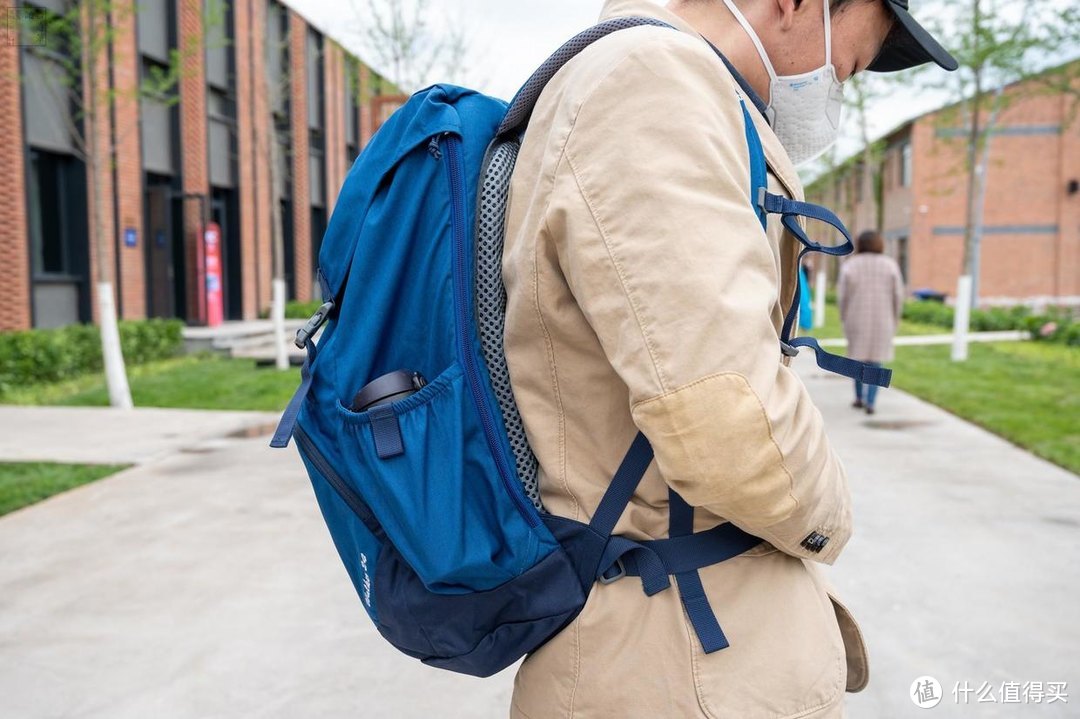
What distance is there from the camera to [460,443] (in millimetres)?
1204

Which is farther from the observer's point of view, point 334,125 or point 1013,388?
point 334,125

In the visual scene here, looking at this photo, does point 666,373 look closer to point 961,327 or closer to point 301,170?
point 961,327

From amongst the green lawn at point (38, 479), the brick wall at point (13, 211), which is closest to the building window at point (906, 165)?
the brick wall at point (13, 211)

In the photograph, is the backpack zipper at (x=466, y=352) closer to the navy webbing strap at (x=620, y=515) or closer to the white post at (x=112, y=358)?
the navy webbing strap at (x=620, y=515)

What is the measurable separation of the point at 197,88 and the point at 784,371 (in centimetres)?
2008

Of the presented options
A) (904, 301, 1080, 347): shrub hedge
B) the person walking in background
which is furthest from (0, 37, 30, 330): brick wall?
(904, 301, 1080, 347): shrub hedge

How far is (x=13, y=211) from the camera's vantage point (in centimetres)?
1331

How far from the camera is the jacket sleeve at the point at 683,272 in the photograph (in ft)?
3.48

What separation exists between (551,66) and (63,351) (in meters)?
12.5

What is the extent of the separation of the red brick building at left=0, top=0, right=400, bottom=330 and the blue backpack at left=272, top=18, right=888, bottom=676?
737cm

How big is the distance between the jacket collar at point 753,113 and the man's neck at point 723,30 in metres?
0.07

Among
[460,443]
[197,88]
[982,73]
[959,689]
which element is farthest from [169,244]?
[460,443]

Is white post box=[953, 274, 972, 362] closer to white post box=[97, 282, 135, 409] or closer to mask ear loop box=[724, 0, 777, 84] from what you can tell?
white post box=[97, 282, 135, 409]

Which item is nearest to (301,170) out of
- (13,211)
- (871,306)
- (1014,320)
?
(13,211)
